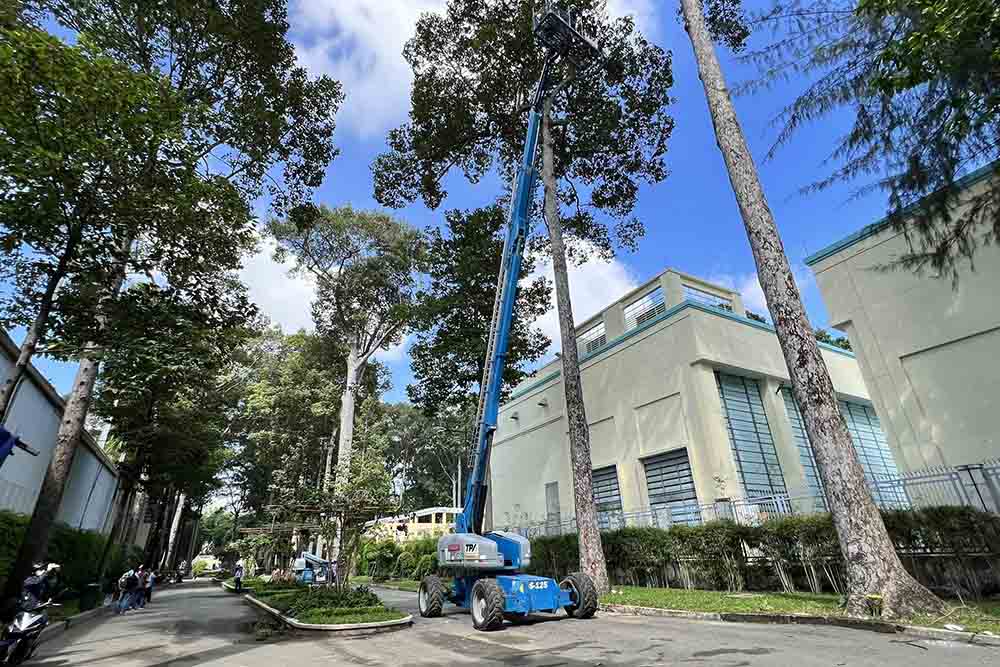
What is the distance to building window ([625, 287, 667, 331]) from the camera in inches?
720

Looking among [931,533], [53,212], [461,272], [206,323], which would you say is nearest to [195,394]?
[461,272]

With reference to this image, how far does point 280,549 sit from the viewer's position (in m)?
24.6

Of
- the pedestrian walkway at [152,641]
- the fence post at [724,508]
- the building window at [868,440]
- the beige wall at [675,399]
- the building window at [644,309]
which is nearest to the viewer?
the pedestrian walkway at [152,641]

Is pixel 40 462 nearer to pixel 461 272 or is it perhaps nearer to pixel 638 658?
pixel 461 272

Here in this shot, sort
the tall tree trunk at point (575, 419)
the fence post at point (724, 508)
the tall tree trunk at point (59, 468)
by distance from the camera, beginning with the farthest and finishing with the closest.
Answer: the fence post at point (724, 508) < the tall tree trunk at point (575, 419) < the tall tree trunk at point (59, 468)

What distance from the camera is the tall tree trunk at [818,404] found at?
21.0ft

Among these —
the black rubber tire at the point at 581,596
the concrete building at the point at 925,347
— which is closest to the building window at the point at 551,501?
the black rubber tire at the point at 581,596

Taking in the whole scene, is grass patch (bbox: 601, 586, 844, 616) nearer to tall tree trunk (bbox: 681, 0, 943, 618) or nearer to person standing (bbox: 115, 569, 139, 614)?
tall tree trunk (bbox: 681, 0, 943, 618)

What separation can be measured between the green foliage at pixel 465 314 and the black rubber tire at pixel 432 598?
28.4 ft

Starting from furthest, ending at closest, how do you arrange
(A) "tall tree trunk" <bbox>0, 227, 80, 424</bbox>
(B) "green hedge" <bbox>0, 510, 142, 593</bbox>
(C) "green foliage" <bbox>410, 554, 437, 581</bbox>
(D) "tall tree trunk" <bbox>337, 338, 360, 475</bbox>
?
(C) "green foliage" <bbox>410, 554, 437, 581</bbox>
(D) "tall tree trunk" <bbox>337, 338, 360, 475</bbox>
(B) "green hedge" <bbox>0, 510, 142, 593</bbox>
(A) "tall tree trunk" <bbox>0, 227, 80, 424</bbox>

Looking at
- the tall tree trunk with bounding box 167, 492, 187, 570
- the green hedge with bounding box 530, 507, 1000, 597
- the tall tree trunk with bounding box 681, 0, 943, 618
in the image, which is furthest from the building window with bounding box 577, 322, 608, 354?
the tall tree trunk with bounding box 167, 492, 187, 570

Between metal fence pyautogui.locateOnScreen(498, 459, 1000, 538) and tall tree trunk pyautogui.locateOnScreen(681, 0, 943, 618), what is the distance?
261 cm

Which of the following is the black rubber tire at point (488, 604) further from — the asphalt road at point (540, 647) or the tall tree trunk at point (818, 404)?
the tall tree trunk at point (818, 404)

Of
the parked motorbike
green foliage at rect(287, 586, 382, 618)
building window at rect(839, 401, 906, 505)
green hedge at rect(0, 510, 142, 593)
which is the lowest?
green foliage at rect(287, 586, 382, 618)
